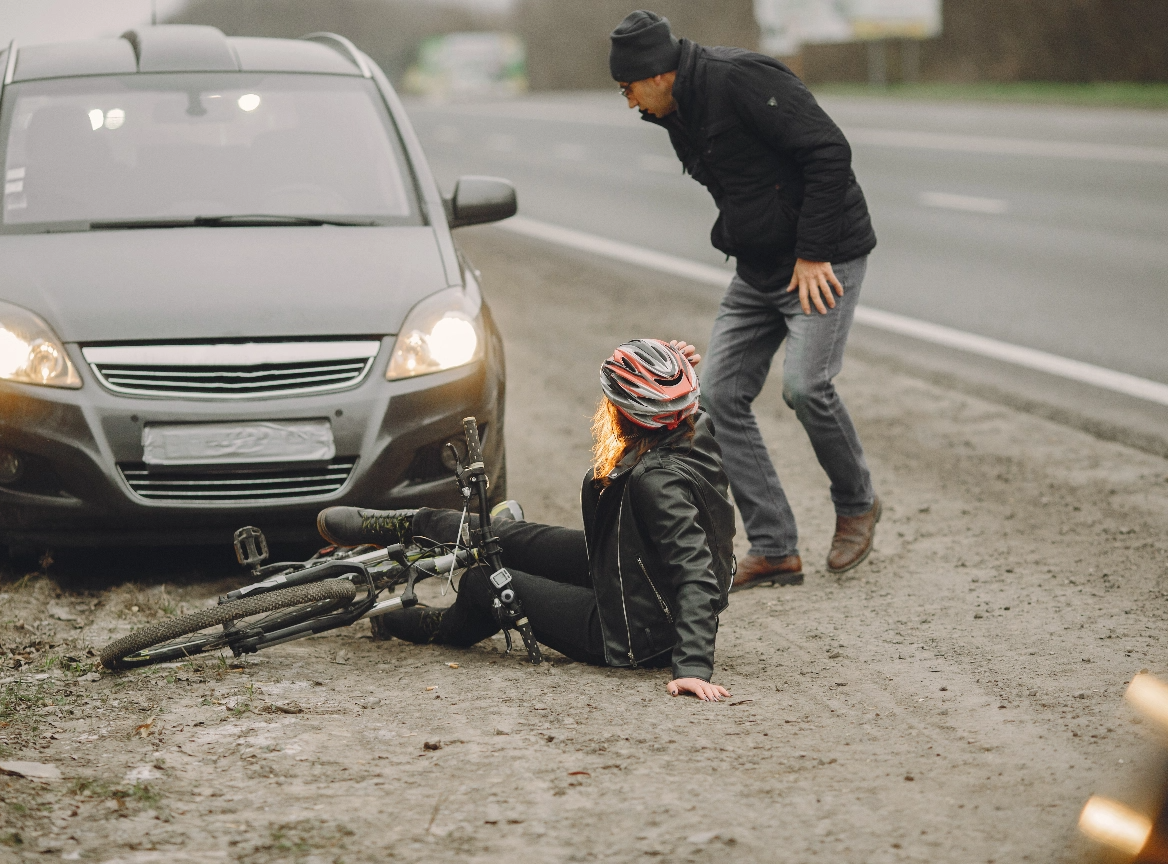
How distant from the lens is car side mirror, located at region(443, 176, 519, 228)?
6.10 meters

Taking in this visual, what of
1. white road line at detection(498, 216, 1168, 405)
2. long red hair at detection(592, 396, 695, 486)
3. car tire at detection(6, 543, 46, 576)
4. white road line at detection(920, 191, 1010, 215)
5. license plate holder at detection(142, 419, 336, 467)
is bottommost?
white road line at detection(920, 191, 1010, 215)

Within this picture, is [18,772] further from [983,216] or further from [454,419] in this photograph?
[983,216]

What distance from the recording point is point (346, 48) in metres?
6.92

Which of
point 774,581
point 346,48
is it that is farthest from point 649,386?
point 346,48

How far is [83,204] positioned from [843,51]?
40697 millimetres

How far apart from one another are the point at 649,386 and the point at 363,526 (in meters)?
1.13

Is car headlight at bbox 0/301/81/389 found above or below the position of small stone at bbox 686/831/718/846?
above

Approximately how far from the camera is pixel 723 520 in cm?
439

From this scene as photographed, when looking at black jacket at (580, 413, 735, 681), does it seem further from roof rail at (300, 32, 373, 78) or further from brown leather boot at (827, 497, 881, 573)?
roof rail at (300, 32, 373, 78)

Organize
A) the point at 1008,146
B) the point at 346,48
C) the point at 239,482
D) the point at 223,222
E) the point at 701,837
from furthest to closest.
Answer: the point at 1008,146 < the point at 346,48 < the point at 223,222 < the point at 239,482 < the point at 701,837

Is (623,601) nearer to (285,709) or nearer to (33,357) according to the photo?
(285,709)

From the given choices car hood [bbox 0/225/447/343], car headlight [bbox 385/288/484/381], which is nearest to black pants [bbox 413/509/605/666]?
car headlight [bbox 385/288/484/381]

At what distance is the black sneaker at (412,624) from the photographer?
15.5 ft

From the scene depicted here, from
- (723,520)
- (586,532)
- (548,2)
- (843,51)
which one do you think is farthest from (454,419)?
(548,2)
